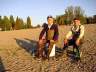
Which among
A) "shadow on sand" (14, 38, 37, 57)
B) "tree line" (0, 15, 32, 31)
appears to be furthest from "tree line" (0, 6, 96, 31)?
"shadow on sand" (14, 38, 37, 57)

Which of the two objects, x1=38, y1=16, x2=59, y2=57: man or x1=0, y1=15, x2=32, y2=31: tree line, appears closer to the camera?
x1=38, y1=16, x2=59, y2=57: man

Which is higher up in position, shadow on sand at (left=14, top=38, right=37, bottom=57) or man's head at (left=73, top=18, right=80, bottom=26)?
man's head at (left=73, top=18, right=80, bottom=26)

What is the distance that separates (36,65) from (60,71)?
58.0 inches

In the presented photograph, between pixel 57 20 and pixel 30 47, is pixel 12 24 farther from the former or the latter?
pixel 30 47

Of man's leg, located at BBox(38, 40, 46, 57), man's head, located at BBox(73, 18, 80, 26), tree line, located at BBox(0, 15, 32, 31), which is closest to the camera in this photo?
man's head, located at BBox(73, 18, 80, 26)

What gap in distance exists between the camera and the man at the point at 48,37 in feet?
35.3

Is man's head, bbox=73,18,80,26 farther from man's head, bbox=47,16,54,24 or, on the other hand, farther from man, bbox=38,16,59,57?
man's head, bbox=47,16,54,24

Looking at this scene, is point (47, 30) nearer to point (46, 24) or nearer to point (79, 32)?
point (46, 24)

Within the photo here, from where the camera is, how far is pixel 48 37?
36.1 feet

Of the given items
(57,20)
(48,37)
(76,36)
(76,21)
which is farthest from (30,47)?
(57,20)

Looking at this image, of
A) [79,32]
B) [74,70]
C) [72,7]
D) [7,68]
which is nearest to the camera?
[74,70]

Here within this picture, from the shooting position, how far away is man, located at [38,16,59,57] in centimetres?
1077

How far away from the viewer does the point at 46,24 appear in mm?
11172

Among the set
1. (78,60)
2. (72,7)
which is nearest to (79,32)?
(78,60)
